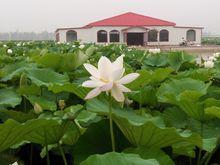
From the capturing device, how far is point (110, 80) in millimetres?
691

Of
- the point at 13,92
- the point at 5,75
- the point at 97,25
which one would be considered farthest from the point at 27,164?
the point at 97,25

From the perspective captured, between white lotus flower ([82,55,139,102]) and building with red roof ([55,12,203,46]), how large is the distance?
92.1 feet

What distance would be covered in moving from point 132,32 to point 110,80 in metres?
28.9

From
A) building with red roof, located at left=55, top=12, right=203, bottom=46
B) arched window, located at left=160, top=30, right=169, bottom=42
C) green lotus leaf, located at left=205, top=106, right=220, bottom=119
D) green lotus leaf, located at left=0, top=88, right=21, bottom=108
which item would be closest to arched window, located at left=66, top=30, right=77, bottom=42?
building with red roof, located at left=55, top=12, right=203, bottom=46

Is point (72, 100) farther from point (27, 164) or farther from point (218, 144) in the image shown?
point (218, 144)

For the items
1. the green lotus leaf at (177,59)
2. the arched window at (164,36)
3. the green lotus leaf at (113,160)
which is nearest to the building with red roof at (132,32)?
the arched window at (164,36)

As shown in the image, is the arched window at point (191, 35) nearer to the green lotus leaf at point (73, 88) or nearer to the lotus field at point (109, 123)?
the lotus field at point (109, 123)

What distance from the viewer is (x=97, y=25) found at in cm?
2981

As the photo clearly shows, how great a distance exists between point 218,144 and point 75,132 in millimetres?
267

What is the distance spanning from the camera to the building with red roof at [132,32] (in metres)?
29.3

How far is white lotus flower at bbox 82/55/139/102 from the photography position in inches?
26.9

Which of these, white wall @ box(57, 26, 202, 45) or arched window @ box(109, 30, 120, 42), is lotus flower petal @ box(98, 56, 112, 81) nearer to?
white wall @ box(57, 26, 202, 45)

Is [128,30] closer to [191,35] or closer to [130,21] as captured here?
[130,21]

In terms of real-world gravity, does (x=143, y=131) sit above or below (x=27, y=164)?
above
